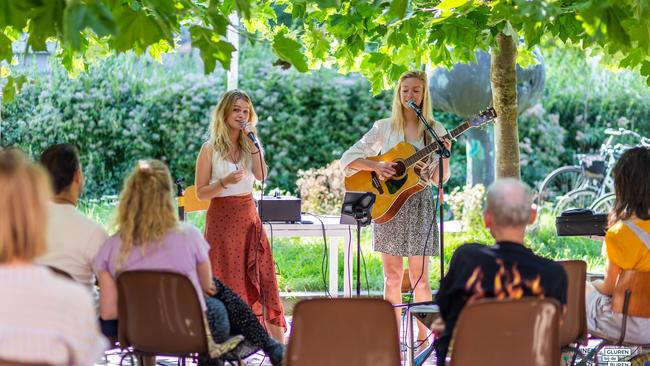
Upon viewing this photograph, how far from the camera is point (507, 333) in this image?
4012mm

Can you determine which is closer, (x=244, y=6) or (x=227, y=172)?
(x=244, y=6)

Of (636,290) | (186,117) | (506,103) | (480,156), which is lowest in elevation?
(636,290)

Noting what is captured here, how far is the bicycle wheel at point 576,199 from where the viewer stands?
11.9m

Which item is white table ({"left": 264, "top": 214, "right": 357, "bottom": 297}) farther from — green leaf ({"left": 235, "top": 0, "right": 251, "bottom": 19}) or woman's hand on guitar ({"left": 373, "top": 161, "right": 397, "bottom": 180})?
green leaf ({"left": 235, "top": 0, "right": 251, "bottom": 19})

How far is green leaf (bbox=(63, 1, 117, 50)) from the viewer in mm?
3562

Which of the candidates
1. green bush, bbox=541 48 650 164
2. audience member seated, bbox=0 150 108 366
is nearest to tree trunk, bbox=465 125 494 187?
green bush, bbox=541 48 650 164

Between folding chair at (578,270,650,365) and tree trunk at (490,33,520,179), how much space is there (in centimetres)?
211

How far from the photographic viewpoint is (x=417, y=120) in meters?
6.78

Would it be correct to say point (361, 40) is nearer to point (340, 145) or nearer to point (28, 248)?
point (28, 248)

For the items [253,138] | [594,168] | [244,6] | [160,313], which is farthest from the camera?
[594,168]

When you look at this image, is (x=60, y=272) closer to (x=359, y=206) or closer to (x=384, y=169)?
(x=359, y=206)

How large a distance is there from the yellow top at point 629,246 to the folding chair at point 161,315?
1.93 m


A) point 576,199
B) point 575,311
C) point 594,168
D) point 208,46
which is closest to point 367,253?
point 594,168

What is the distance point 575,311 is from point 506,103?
2.32m
